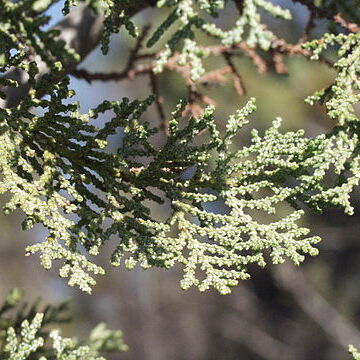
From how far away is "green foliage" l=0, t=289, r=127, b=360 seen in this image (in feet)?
4.80

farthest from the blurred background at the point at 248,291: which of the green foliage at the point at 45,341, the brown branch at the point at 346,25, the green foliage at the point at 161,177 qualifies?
the green foliage at the point at 161,177

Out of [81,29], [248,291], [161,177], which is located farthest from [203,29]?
[248,291]

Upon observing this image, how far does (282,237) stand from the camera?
138cm

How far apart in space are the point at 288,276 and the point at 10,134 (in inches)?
251

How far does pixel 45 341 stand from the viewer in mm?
1840

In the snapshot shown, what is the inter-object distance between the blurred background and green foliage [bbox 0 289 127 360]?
118 inches

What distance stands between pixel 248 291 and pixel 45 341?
674cm

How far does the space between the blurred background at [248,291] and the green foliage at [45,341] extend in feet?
9.80

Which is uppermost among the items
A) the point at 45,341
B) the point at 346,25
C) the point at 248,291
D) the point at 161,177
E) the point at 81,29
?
the point at 248,291

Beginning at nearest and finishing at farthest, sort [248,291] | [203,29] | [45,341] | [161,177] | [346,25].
Result: [203,29], [161,177], [346,25], [45,341], [248,291]

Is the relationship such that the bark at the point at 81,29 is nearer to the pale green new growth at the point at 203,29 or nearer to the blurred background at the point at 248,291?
the pale green new growth at the point at 203,29

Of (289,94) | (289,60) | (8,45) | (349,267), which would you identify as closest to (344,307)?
(349,267)

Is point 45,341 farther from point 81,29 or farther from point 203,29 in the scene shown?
point 203,29

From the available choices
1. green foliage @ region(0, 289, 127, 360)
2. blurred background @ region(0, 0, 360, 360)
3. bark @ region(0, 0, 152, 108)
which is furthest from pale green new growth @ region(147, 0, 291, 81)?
blurred background @ region(0, 0, 360, 360)
